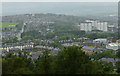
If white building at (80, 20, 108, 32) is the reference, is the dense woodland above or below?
above

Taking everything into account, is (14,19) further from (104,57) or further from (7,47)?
(104,57)

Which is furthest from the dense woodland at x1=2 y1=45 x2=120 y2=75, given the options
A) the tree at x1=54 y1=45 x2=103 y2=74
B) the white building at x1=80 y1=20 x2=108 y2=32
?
the white building at x1=80 y1=20 x2=108 y2=32

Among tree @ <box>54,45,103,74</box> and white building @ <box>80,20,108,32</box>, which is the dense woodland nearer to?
tree @ <box>54,45,103,74</box>

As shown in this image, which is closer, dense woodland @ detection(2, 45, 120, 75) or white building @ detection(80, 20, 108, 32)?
dense woodland @ detection(2, 45, 120, 75)

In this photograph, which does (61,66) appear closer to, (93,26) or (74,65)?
(74,65)

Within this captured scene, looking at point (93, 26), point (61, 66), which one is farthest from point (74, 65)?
point (93, 26)

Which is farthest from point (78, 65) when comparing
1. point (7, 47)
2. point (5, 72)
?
point (7, 47)

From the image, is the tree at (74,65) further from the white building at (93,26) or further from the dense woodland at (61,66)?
the white building at (93,26)

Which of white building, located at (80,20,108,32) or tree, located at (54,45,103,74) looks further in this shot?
white building, located at (80,20,108,32)

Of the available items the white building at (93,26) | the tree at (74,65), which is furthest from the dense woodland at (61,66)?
the white building at (93,26)

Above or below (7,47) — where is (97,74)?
above

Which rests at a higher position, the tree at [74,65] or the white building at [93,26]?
the tree at [74,65]
